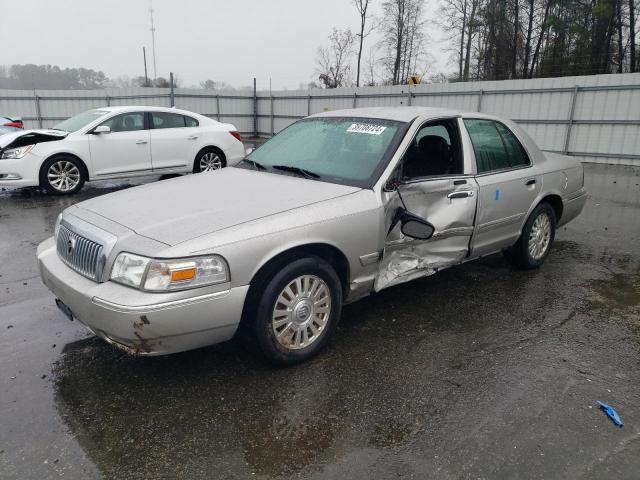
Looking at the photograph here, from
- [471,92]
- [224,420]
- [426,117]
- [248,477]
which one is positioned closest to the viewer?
[248,477]

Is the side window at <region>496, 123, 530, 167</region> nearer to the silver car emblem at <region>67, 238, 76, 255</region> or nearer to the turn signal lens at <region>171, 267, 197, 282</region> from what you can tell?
the turn signal lens at <region>171, 267, 197, 282</region>

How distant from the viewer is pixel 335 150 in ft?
13.3

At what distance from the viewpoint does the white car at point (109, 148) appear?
8.60 meters

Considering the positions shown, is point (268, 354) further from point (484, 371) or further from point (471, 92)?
point (471, 92)

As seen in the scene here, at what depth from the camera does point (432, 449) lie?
2535mm

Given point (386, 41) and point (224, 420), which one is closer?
point (224, 420)

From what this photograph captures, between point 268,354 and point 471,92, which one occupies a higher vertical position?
point 471,92

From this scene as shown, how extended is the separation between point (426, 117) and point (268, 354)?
2.29 meters

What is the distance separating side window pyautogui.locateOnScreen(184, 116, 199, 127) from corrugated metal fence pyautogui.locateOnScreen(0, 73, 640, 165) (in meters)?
9.82

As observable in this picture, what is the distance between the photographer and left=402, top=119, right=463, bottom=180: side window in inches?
169

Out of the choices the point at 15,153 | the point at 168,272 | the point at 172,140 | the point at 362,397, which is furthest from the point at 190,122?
the point at 362,397

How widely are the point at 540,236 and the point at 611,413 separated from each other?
269 centimetres

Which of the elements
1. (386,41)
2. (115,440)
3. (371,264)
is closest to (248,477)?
(115,440)

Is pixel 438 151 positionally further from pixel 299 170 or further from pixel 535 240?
pixel 535 240
